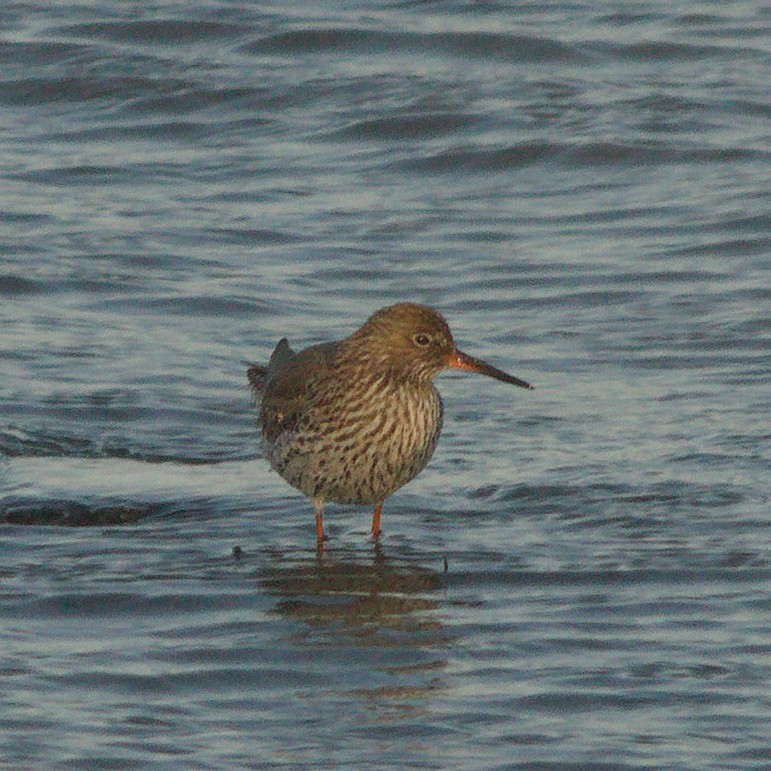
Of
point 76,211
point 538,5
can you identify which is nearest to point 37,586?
point 76,211

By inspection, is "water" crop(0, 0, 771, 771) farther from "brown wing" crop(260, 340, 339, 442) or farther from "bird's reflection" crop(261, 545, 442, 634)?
"brown wing" crop(260, 340, 339, 442)

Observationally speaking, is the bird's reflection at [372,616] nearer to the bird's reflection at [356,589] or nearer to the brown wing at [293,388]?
the bird's reflection at [356,589]

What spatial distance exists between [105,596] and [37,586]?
29cm

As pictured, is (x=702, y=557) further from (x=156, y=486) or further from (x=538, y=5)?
(x=538, y=5)

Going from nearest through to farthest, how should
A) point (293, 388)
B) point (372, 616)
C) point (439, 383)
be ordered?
point (372, 616) → point (293, 388) → point (439, 383)

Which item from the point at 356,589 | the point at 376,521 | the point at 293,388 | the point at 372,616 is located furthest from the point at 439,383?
the point at 372,616

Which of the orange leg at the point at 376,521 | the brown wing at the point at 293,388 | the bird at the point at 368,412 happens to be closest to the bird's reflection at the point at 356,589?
the orange leg at the point at 376,521

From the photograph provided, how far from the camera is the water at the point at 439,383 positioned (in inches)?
250

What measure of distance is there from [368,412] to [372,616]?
3.90 ft

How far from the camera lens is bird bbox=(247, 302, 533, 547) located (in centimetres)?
825

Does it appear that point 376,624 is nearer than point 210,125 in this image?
Yes

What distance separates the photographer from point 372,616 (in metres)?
7.38

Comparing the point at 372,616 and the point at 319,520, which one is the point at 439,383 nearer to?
the point at 319,520

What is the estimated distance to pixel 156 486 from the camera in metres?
8.98
